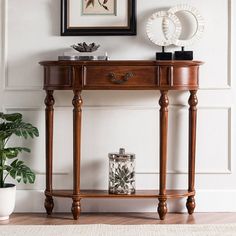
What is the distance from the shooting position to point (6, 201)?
12.8 feet

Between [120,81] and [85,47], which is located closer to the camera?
[120,81]

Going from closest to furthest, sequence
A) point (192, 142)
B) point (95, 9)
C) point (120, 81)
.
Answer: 1. point (120, 81)
2. point (192, 142)
3. point (95, 9)

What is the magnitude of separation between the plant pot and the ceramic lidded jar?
588 mm

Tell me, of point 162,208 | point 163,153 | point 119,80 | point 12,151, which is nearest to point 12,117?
point 12,151

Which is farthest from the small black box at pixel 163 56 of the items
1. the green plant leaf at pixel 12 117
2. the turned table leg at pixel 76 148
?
the green plant leaf at pixel 12 117

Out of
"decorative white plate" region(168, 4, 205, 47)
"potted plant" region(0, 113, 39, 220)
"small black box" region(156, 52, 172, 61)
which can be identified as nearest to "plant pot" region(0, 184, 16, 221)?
"potted plant" region(0, 113, 39, 220)

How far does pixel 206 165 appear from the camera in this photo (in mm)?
4199

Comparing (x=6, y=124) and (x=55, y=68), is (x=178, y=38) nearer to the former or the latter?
(x=55, y=68)

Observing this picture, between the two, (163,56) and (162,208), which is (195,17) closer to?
(163,56)

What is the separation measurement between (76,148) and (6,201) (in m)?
0.52

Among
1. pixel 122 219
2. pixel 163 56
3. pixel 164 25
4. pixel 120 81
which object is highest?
pixel 164 25

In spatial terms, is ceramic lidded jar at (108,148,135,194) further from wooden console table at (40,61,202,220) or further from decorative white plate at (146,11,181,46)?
decorative white plate at (146,11,181,46)

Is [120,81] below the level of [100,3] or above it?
below

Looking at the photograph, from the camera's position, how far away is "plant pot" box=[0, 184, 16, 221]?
3.89 metres
